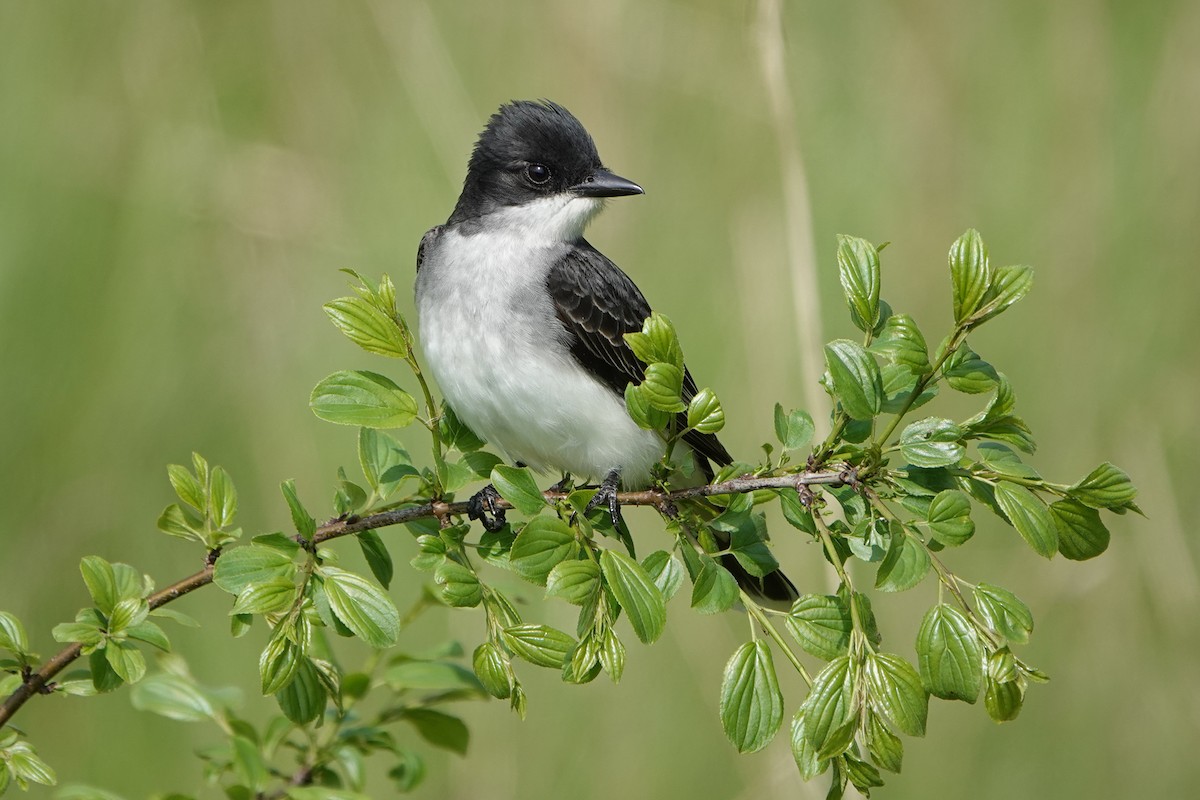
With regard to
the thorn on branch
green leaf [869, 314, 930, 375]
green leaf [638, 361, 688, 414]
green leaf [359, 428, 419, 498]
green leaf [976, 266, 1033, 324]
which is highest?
green leaf [976, 266, 1033, 324]

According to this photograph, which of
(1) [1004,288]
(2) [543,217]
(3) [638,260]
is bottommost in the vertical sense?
(1) [1004,288]

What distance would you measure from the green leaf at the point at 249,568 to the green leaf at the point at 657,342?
2.38 feet

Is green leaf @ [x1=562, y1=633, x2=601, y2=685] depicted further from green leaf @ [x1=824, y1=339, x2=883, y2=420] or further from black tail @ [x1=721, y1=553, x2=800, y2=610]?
black tail @ [x1=721, y1=553, x2=800, y2=610]

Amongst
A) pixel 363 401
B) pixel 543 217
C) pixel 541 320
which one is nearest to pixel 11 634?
pixel 363 401

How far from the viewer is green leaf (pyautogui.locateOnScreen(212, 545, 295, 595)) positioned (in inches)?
81.9

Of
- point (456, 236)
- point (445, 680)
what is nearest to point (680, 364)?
point (445, 680)

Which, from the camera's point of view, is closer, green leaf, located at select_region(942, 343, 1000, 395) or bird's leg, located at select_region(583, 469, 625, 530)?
green leaf, located at select_region(942, 343, 1000, 395)

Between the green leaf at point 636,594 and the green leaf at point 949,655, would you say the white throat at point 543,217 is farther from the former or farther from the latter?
the green leaf at point 949,655

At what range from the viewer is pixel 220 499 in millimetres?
2295

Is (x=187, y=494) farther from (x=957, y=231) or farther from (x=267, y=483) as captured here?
(x=957, y=231)

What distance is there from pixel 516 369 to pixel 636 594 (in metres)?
1.93

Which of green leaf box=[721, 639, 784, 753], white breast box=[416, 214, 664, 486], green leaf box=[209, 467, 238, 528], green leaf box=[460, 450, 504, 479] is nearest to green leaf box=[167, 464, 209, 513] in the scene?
green leaf box=[209, 467, 238, 528]

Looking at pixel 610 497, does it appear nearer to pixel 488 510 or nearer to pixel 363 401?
pixel 488 510

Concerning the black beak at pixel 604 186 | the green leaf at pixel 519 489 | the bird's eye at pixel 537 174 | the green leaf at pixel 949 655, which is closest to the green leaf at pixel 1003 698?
the green leaf at pixel 949 655
